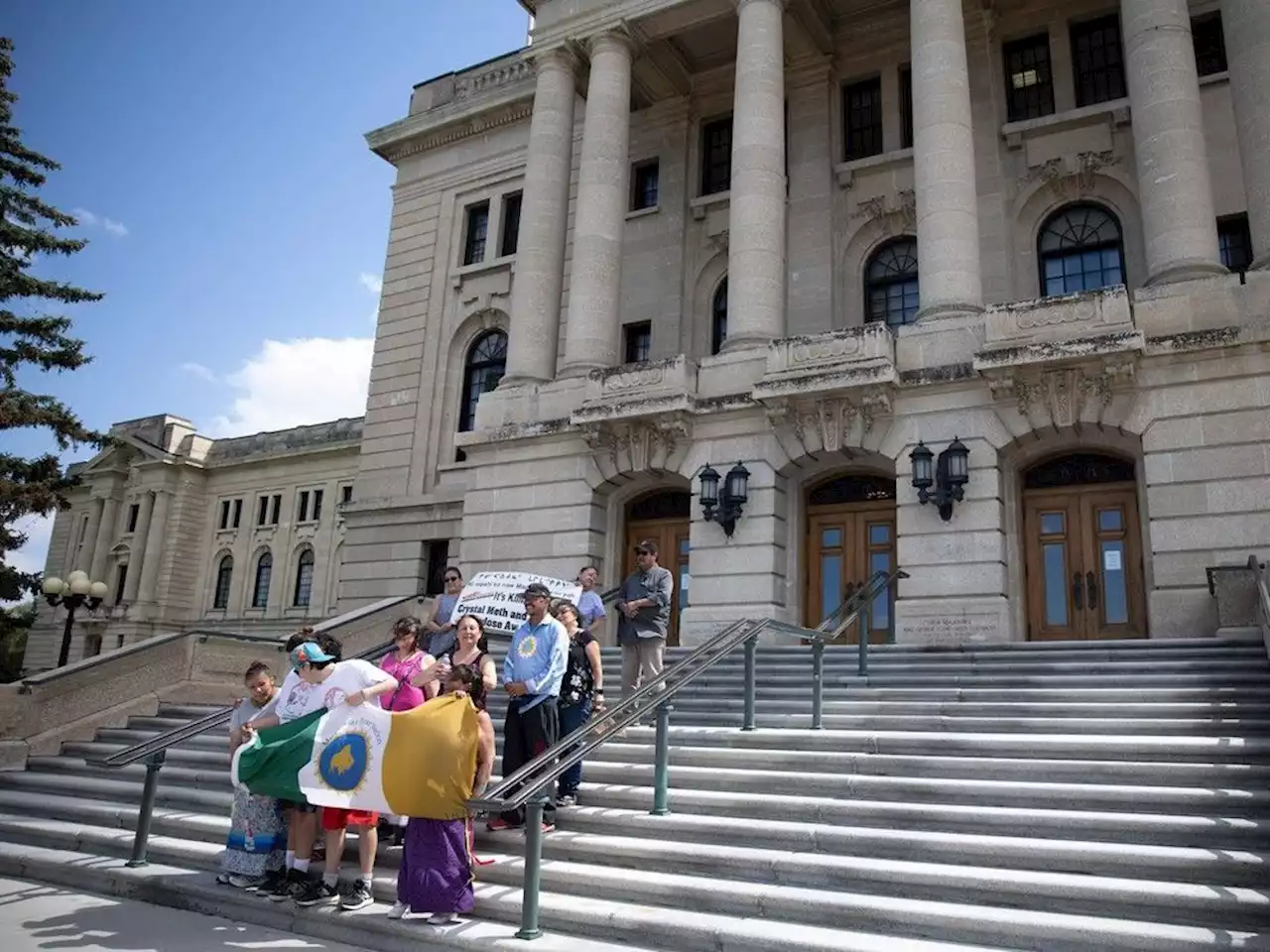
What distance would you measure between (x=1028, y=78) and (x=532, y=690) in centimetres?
1980

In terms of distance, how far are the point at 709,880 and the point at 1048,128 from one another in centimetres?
1921

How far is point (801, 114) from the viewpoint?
78.0 ft

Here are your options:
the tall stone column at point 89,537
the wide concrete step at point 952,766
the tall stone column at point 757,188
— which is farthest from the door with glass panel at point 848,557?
the tall stone column at point 89,537

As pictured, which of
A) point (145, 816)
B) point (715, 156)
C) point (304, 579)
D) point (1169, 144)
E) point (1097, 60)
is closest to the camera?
point (145, 816)

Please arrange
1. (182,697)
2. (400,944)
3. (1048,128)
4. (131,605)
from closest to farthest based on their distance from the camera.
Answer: (400,944)
(182,697)
(1048,128)
(131,605)

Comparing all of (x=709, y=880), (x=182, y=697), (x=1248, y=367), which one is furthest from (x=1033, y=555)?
(x=182, y=697)

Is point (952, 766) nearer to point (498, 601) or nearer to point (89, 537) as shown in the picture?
point (498, 601)

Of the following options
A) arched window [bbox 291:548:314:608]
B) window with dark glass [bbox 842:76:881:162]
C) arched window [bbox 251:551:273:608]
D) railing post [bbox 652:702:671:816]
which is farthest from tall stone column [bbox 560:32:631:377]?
arched window [bbox 251:551:273:608]

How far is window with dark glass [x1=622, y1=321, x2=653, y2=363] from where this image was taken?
24.8m

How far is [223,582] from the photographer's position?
202ft

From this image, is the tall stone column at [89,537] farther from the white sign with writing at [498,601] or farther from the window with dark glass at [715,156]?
the white sign with writing at [498,601]

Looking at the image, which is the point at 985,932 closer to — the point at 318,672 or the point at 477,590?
the point at 318,672

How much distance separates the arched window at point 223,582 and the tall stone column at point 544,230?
45.3 m

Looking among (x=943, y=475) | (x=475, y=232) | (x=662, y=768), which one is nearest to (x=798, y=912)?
(x=662, y=768)
